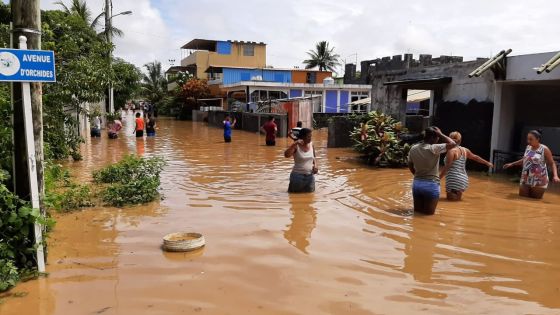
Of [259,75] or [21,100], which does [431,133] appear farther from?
[259,75]

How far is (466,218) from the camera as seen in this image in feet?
25.4

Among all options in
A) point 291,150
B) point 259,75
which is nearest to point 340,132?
point 291,150

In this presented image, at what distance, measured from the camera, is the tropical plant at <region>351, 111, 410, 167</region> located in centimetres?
1398

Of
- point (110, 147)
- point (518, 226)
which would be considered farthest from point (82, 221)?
point (110, 147)

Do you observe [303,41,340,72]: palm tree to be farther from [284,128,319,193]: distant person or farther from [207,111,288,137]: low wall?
[284,128,319,193]: distant person

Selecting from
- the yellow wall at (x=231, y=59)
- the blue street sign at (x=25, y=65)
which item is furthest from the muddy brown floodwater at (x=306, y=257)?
the yellow wall at (x=231, y=59)

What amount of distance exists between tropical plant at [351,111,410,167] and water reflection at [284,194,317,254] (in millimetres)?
5430

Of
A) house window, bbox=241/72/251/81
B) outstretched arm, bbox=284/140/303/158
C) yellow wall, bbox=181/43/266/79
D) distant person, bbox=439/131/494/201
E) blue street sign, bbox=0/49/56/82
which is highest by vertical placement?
yellow wall, bbox=181/43/266/79

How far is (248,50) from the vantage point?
2169 inches

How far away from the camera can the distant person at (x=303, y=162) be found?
29.0 feet

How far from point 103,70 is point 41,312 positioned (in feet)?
23.7

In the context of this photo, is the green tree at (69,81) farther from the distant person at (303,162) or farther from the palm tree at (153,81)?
the palm tree at (153,81)

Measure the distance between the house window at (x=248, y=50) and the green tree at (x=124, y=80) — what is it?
16.2m

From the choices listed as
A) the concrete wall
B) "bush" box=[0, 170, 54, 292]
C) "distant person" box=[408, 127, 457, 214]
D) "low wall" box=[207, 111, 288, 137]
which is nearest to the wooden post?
"bush" box=[0, 170, 54, 292]
